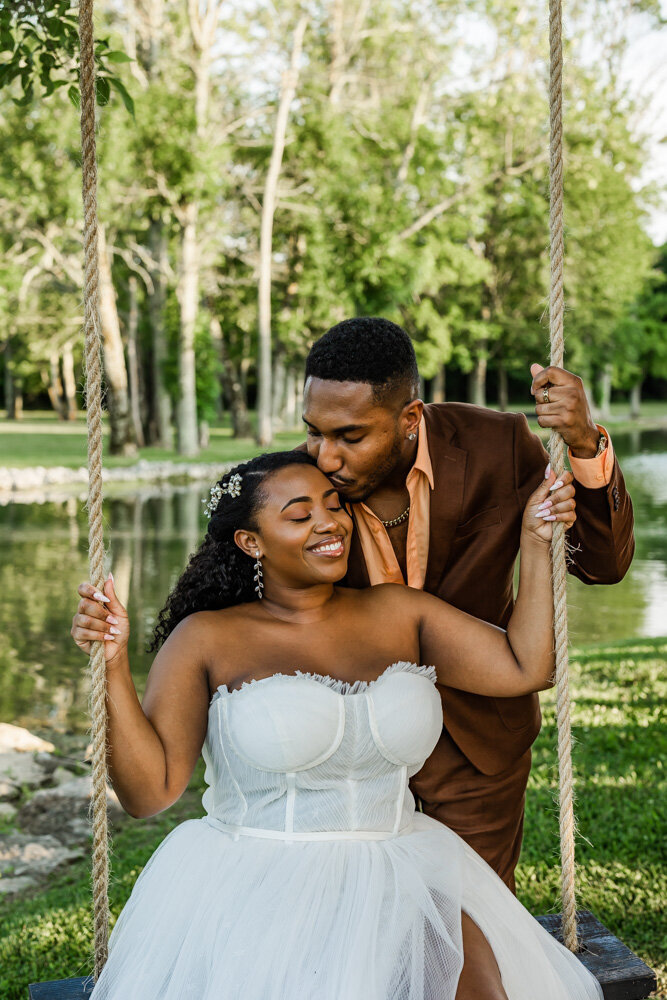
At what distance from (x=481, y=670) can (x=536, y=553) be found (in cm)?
35

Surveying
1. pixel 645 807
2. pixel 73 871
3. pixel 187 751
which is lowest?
pixel 73 871

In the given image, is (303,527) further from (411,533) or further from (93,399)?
(93,399)

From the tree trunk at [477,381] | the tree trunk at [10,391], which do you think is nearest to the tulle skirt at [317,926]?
the tree trunk at [477,381]

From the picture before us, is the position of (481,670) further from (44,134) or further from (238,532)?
(44,134)

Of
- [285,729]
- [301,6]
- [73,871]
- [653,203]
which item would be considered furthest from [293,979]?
[653,203]

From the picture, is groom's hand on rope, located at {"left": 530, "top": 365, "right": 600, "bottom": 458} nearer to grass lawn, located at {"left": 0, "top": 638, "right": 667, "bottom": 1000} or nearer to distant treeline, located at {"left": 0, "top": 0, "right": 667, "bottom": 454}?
grass lawn, located at {"left": 0, "top": 638, "right": 667, "bottom": 1000}

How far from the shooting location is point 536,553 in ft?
8.55

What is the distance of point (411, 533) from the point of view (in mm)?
3014

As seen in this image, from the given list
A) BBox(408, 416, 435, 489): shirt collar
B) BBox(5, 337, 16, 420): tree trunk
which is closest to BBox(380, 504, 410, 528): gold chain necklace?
BBox(408, 416, 435, 489): shirt collar

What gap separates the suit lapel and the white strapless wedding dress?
449mm

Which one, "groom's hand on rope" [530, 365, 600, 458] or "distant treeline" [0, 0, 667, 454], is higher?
"distant treeline" [0, 0, 667, 454]

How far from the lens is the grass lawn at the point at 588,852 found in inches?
151

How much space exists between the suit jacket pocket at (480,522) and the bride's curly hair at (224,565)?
1.74ft

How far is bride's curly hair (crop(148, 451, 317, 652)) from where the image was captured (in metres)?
2.75
